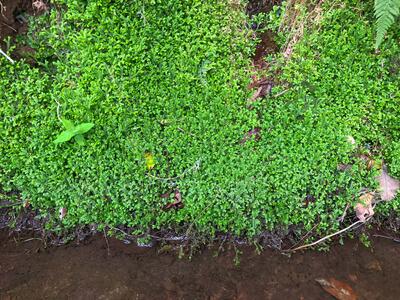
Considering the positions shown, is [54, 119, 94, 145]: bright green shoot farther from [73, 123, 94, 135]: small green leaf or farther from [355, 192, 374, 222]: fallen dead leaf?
[355, 192, 374, 222]: fallen dead leaf

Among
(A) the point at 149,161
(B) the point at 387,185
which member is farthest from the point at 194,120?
(B) the point at 387,185

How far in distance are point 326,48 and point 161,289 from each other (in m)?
2.30

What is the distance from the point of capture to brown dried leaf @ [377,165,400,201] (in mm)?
3079

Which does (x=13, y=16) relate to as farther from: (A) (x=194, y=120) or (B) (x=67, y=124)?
(A) (x=194, y=120)

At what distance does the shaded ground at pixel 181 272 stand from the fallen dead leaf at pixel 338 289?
36mm

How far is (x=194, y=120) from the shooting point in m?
2.99

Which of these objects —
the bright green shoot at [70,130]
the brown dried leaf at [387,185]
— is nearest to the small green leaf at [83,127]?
the bright green shoot at [70,130]

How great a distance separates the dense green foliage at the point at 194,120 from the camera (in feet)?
9.65

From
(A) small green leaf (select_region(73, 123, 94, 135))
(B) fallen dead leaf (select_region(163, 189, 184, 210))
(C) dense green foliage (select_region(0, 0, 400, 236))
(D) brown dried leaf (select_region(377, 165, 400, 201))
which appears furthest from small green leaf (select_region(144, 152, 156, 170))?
(D) brown dried leaf (select_region(377, 165, 400, 201))

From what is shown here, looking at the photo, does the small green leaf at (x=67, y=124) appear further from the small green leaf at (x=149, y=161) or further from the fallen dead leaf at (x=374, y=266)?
the fallen dead leaf at (x=374, y=266)

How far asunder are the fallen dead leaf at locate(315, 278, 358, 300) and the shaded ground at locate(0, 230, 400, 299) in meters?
0.04

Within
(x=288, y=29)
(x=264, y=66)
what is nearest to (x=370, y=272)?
(x=264, y=66)

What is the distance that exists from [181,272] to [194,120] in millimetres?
1215

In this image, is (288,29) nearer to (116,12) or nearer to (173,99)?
(173,99)
